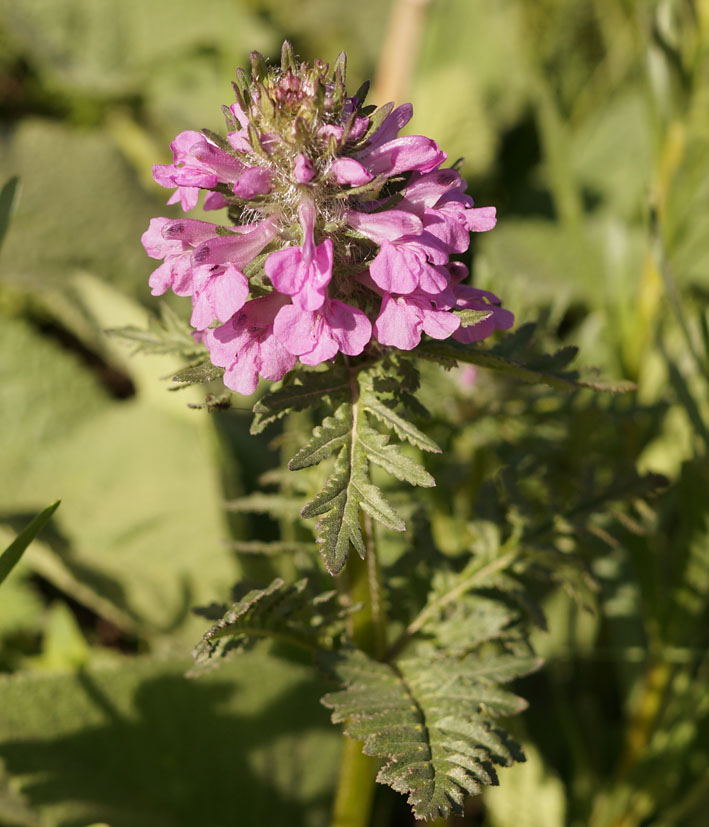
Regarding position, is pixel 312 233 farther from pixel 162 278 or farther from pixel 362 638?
pixel 362 638

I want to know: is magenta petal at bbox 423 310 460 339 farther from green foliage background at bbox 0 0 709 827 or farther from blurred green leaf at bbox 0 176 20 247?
blurred green leaf at bbox 0 176 20 247

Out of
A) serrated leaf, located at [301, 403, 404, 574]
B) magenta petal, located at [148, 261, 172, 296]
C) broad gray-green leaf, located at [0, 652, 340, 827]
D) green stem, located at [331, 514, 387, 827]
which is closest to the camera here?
serrated leaf, located at [301, 403, 404, 574]

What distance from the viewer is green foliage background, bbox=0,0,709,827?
120 cm

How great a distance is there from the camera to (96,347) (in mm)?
2102

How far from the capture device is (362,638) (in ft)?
3.18

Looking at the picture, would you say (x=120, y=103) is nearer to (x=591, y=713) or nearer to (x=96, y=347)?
(x=96, y=347)

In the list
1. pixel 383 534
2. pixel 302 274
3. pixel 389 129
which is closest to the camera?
pixel 302 274

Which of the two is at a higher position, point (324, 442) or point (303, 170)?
point (303, 170)

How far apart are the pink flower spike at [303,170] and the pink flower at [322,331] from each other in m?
0.11

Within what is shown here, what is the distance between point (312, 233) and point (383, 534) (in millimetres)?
564

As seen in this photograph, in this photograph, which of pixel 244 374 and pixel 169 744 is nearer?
pixel 244 374

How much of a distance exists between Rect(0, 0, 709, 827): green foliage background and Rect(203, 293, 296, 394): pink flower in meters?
0.25

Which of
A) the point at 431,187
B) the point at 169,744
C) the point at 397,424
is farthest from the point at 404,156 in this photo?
the point at 169,744

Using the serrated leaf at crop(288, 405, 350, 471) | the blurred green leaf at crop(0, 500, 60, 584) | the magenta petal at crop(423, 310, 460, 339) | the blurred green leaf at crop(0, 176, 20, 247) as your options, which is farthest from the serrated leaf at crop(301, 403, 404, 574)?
the blurred green leaf at crop(0, 176, 20, 247)
